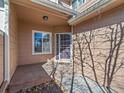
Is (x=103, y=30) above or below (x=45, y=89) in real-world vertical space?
above

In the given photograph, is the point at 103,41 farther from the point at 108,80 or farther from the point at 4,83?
the point at 4,83

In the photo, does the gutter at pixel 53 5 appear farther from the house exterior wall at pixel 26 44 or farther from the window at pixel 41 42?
the window at pixel 41 42

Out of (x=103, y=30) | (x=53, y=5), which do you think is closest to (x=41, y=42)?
(x=53, y=5)

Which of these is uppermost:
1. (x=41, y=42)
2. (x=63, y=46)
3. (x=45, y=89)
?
(x=41, y=42)

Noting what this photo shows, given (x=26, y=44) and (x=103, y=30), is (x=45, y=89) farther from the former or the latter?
(x=26, y=44)

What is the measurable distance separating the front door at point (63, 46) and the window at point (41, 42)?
65cm

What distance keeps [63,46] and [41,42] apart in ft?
5.24

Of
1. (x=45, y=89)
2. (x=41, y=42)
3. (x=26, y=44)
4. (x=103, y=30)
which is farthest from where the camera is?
(x=41, y=42)

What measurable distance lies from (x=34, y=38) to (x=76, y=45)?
10.9ft

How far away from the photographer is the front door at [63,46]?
31.4ft

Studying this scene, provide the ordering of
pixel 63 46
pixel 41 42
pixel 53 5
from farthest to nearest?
pixel 63 46, pixel 41 42, pixel 53 5

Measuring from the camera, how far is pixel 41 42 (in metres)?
9.34

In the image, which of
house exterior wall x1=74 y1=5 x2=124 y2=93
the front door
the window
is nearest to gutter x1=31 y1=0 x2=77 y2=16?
house exterior wall x1=74 y1=5 x2=124 y2=93

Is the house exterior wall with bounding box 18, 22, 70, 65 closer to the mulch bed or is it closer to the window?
the window
